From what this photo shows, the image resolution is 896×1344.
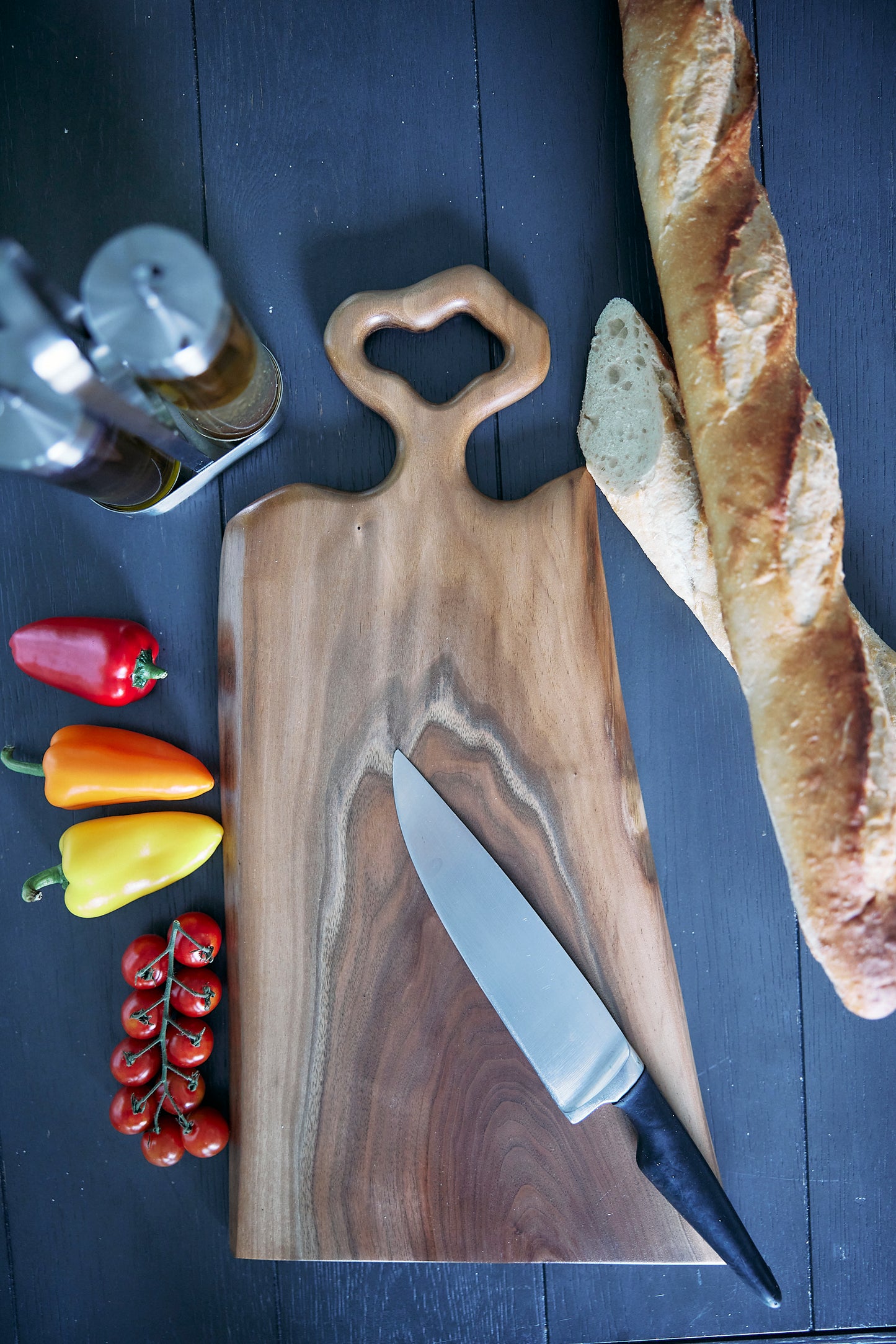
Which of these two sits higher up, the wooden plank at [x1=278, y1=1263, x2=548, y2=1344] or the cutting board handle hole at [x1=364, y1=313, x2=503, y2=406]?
the cutting board handle hole at [x1=364, y1=313, x2=503, y2=406]

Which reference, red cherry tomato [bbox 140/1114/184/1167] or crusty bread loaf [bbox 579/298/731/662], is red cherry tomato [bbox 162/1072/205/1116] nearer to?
red cherry tomato [bbox 140/1114/184/1167]

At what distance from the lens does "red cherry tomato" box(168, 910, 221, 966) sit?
0.99 m

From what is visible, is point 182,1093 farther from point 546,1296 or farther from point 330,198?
point 330,198

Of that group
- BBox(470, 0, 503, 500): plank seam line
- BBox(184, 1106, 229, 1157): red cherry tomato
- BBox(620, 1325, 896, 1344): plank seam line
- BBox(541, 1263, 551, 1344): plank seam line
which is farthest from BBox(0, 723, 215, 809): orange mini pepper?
Result: BBox(620, 1325, 896, 1344): plank seam line

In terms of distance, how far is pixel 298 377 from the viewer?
3.45 ft

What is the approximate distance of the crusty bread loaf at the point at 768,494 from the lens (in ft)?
2.69

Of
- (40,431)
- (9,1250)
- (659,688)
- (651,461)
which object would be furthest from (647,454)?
(9,1250)

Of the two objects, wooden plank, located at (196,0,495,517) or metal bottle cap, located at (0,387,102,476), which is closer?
metal bottle cap, located at (0,387,102,476)

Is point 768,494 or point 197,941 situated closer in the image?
point 768,494

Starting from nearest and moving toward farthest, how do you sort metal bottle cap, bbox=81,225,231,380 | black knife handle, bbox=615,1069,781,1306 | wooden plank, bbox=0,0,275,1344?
metal bottle cap, bbox=81,225,231,380 → black knife handle, bbox=615,1069,781,1306 → wooden plank, bbox=0,0,275,1344

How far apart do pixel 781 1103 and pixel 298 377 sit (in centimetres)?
110

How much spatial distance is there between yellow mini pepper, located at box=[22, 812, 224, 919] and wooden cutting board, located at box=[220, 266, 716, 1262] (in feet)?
0.16

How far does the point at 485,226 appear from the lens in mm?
1059

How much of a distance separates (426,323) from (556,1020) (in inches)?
32.7
